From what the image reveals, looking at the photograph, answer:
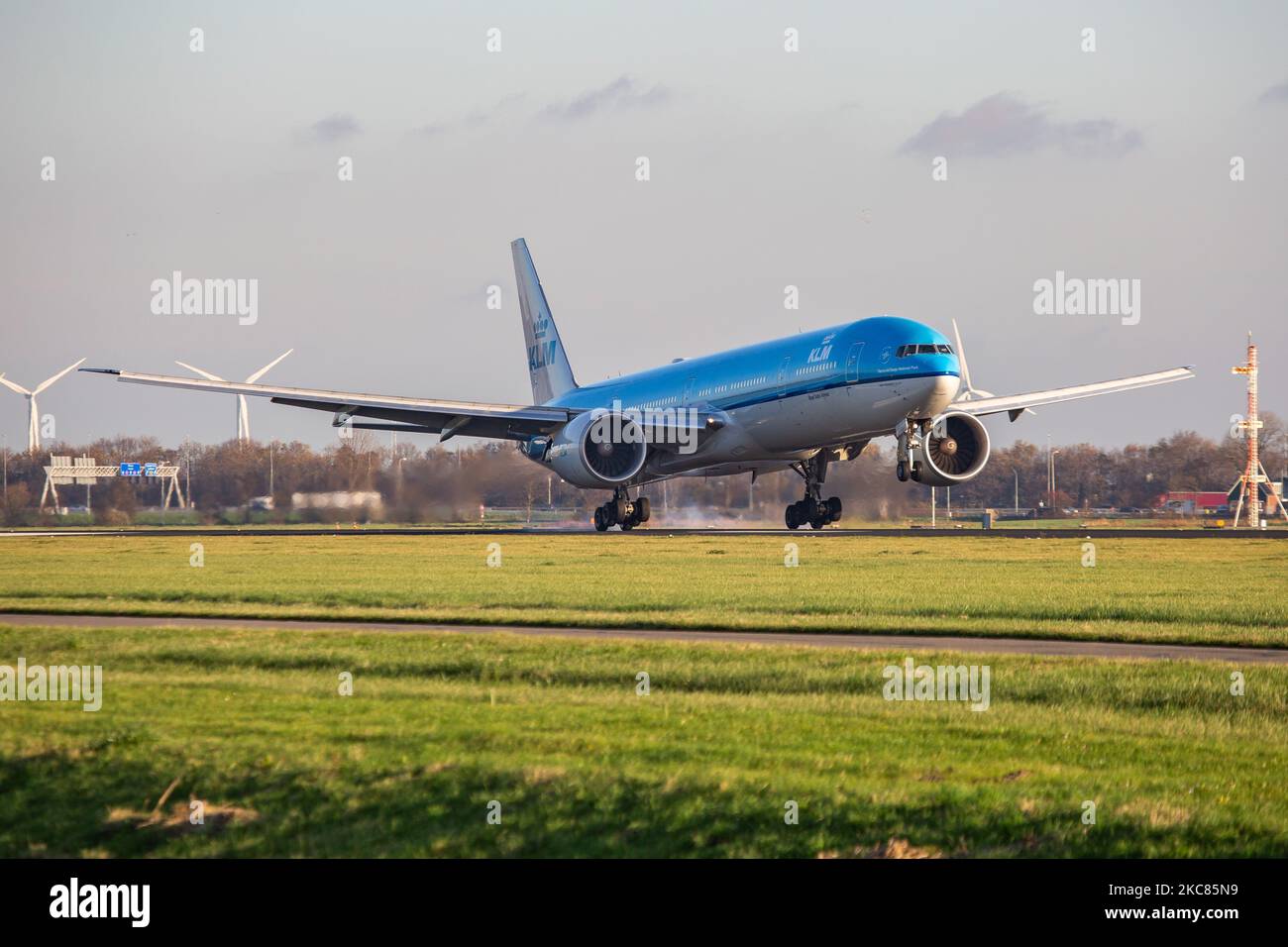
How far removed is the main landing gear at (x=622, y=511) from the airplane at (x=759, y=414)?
0.05 meters

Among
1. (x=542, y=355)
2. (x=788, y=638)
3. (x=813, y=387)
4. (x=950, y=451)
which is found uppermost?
(x=542, y=355)

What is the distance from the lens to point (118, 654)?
2091cm

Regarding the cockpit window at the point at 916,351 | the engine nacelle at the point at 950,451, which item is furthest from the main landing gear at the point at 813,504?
the cockpit window at the point at 916,351

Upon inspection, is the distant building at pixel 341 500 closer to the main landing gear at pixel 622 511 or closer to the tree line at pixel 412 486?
the tree line at pixel 412 486

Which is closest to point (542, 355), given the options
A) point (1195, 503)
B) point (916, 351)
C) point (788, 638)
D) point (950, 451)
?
point (950, 451)

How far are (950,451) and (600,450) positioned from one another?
42.6 feet

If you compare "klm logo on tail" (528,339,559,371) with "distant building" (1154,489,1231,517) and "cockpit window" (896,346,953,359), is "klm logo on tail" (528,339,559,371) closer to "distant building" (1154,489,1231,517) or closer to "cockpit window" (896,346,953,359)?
"cockpit window" (896,346,953,359)

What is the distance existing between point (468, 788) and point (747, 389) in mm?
39168

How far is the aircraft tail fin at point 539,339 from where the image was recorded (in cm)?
6969

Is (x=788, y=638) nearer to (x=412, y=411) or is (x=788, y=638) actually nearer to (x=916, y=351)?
(x=916, y=351)

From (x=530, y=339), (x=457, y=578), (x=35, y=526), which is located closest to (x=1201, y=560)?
(x=457, y=578)

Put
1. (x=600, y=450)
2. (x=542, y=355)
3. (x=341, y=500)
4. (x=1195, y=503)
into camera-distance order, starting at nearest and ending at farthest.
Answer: (x=600, y=450), (x=341, y=500), (x=542, y=355), (x=1195, y=503)

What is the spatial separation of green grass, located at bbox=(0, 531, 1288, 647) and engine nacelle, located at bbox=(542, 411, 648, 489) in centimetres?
335

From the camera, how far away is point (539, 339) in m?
71.7
